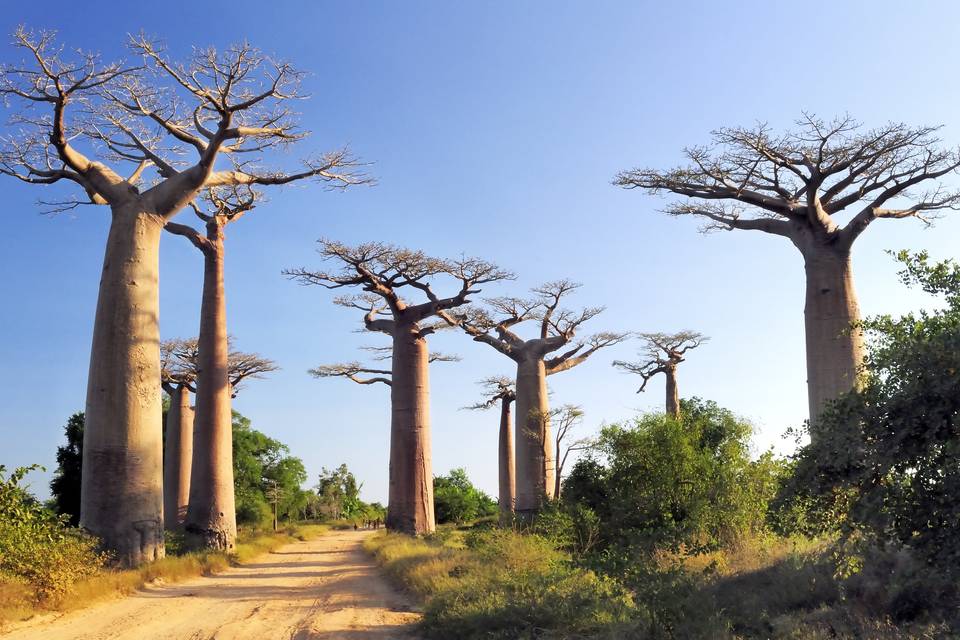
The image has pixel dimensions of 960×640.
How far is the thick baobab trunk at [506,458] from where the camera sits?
27.2 meters

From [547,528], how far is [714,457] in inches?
121

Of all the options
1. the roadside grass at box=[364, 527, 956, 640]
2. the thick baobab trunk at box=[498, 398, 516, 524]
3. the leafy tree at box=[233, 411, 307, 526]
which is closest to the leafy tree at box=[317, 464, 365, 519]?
the leafy tree at box=[233, 411, 307, 526]

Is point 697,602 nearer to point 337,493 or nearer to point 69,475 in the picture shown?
point 69,475

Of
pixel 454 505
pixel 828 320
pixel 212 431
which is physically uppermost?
pixel 828 320

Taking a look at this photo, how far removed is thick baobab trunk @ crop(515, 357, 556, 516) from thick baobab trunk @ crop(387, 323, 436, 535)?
12.0ft

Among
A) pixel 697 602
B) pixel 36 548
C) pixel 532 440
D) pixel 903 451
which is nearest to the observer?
pixel 903 451

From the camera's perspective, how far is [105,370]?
10.4m

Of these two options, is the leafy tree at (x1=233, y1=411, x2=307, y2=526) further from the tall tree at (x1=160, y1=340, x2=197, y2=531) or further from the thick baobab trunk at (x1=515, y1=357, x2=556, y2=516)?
the thick baobab trunk at (x1=515, y1=357, x2=556, y2=516)

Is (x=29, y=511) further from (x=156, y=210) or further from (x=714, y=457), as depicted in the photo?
(x=714, y=457)

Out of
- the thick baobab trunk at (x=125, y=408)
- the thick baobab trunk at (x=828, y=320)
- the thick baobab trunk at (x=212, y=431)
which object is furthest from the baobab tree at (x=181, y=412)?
the thick baobab trunk at (x=828, y=320)

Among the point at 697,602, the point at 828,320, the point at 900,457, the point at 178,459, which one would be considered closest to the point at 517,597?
the point at 697,602

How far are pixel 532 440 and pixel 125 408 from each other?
38.6 ft

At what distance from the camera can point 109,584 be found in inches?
332

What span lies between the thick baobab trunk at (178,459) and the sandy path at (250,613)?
11.5 meters
